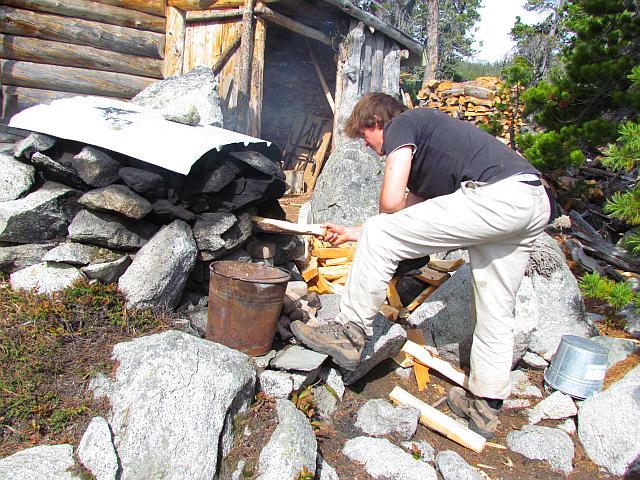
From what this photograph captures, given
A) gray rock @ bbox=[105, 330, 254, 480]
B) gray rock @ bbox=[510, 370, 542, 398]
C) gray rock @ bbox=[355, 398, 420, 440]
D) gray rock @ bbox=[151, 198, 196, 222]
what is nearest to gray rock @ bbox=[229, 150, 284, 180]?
gray rock @ bbox=[151, 198, 196, 222]

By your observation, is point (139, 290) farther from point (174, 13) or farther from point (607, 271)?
point (174, 13)

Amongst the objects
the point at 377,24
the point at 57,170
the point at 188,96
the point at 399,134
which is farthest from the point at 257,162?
the point at 377,24

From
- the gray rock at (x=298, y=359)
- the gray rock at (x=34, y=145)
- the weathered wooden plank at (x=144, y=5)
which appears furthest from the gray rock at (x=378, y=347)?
the weathered wooden plank at (x=144, y=5)

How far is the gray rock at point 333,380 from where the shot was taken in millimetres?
3521

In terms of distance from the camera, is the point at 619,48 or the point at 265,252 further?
the point at 619,48

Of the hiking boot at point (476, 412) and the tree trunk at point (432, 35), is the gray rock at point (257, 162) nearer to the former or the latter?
the hiking boot at point (476, 412)

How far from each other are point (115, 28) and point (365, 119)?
18.4 ft

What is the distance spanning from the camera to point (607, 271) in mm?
5828

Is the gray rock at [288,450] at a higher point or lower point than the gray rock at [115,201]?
lower

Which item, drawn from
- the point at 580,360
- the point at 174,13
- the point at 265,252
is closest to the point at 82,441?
the point at 265,252

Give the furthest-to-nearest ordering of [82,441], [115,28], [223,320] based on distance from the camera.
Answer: [115,28] < [223,320] < [82,441]

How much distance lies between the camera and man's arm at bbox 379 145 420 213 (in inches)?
124

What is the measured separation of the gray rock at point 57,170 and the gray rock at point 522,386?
11.9 feet

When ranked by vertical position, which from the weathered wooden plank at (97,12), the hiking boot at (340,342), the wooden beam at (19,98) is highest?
the weathered wooden plank at (97,12)
